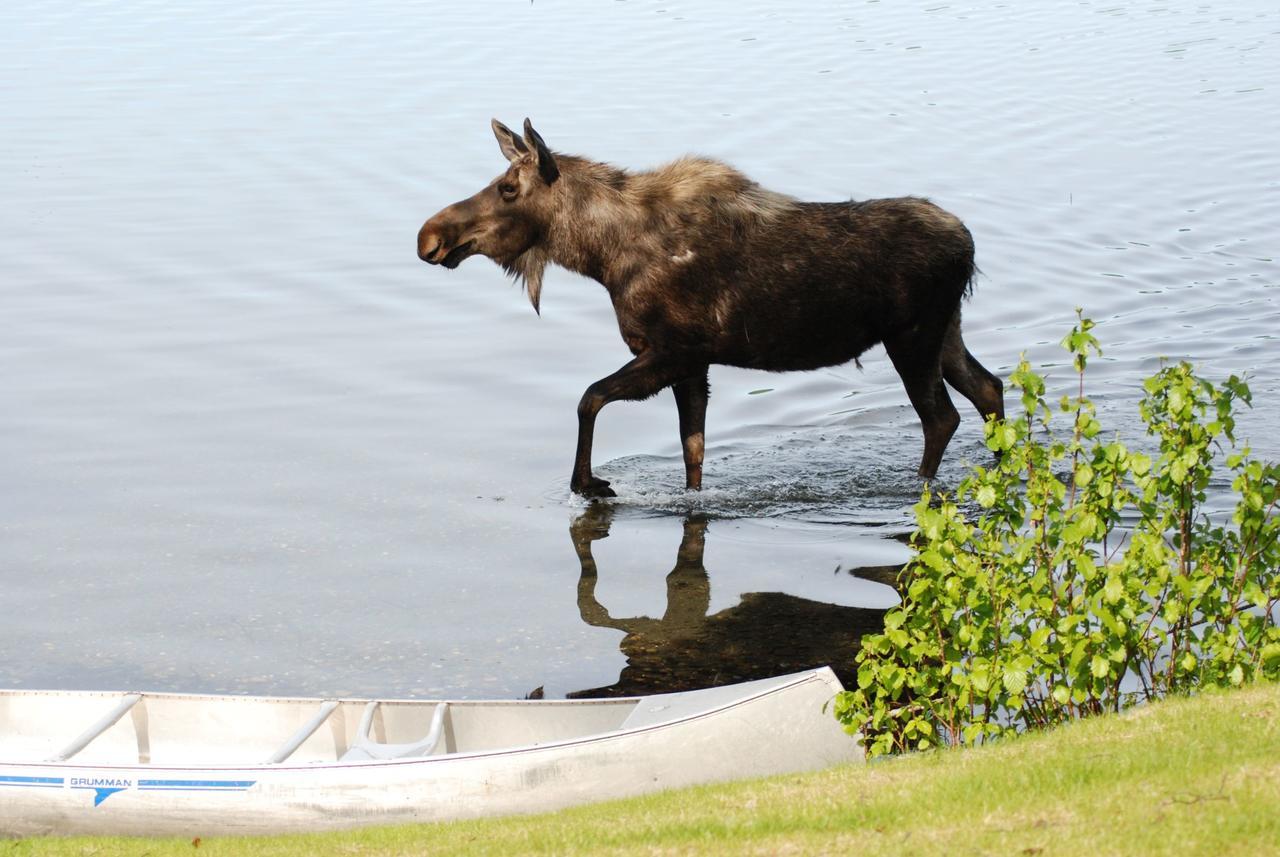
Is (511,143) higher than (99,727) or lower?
higher

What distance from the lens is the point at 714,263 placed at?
11.3m

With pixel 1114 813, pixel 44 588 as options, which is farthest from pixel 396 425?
pixel 1114 813

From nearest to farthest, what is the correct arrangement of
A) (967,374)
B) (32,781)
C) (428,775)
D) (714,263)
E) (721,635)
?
(428,775), (32,781), (721,635), (714,263), (967,374)

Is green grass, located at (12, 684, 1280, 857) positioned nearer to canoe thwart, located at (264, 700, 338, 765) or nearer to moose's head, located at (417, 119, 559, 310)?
canoe thwart, located at (264, 700, 338, 765)

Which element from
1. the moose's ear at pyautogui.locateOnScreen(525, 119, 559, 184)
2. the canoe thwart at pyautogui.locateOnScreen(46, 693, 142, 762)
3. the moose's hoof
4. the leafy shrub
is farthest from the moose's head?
the leafy shrub

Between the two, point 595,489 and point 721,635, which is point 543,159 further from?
point 721,635

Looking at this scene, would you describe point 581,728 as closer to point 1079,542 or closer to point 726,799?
point 726,799

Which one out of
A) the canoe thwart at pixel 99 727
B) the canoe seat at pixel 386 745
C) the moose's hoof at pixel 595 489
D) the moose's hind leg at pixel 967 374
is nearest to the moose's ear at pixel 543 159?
the moose's hoof at pixel 595 489

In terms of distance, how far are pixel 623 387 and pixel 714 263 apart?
3.25 feet

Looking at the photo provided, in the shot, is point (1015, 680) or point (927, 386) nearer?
point (1015, 680)

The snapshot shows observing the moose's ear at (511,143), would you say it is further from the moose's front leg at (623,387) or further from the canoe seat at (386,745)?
the canoe seat at (386,745)

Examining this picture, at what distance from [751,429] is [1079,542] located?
6615 mm

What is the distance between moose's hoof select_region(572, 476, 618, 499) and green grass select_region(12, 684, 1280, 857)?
501cm

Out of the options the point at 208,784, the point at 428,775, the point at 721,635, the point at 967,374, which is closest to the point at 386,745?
the point at 428,775
